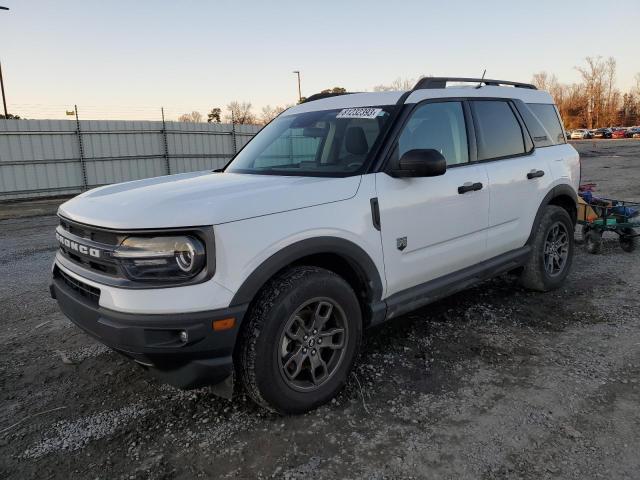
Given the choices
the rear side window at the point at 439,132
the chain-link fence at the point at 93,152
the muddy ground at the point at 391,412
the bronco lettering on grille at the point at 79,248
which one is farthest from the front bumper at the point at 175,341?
the chain-link fence at the point at 93,152

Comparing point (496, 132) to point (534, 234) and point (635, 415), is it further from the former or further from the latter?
point (635, 415)

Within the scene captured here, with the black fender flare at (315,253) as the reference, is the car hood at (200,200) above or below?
above

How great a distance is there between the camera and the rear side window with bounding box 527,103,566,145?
4750 millimetres

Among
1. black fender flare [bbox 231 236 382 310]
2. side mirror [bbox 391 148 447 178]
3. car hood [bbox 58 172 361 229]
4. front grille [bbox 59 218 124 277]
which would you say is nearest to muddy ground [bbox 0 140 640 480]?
black fender flare [bbox 231 236 382 310]

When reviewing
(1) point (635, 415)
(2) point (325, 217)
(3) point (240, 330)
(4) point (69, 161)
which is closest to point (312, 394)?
(3) point (240, 330)

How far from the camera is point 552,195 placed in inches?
183

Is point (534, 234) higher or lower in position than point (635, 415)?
higher

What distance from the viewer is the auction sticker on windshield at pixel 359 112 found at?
3.47 m

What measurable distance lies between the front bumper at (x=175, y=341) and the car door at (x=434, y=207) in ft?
3.91

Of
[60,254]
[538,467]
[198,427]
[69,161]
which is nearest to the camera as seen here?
[538,467]

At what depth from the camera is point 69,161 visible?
17.2 meters

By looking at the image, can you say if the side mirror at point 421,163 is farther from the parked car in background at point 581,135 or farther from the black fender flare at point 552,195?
the parked car in background at point 581,135

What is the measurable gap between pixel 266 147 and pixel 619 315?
331 cm

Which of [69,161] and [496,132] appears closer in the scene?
[496,132]
